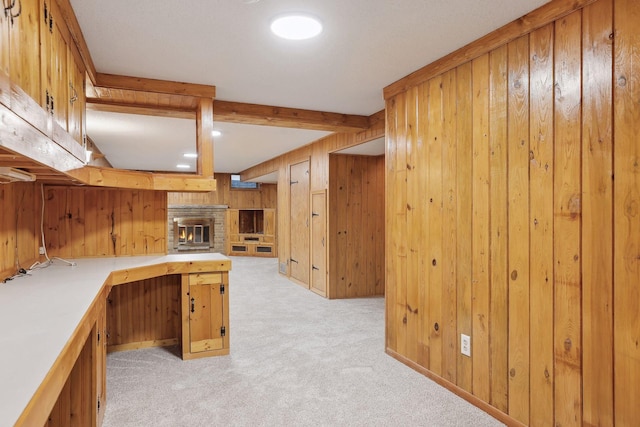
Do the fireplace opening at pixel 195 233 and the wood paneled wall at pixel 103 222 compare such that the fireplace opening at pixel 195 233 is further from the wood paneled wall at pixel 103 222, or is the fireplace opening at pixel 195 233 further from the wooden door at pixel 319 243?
the wood paneled wall at pixel 103 222

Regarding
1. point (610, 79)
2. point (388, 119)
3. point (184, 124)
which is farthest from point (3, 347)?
point (184, 124)

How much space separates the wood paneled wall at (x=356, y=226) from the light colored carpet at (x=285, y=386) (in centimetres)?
145

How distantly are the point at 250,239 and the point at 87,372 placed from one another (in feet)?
28.0

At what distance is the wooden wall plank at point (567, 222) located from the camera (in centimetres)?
194

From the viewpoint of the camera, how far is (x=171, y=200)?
10461 millimetres

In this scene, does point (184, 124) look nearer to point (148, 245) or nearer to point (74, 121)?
point (148, 245)

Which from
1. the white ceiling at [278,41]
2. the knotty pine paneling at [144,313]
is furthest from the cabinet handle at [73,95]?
the knotty pine paneling at [144,313]

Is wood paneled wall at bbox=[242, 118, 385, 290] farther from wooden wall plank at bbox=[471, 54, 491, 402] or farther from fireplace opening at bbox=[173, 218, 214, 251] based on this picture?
fireplace opening at bbox=[173, 218, 214, 251]

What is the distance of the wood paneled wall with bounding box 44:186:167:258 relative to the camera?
3453 millimetres

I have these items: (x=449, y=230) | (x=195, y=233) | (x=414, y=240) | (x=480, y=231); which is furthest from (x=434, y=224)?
(x=195, y=233)

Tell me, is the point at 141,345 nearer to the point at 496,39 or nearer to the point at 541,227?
the point at 541,227

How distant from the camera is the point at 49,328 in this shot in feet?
4.57

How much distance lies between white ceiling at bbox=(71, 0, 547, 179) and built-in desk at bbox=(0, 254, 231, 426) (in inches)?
58.6

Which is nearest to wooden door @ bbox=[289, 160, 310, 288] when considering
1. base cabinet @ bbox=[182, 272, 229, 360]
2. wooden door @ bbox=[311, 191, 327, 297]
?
wooden door @ bbox=[311, 191, 327, 297]
